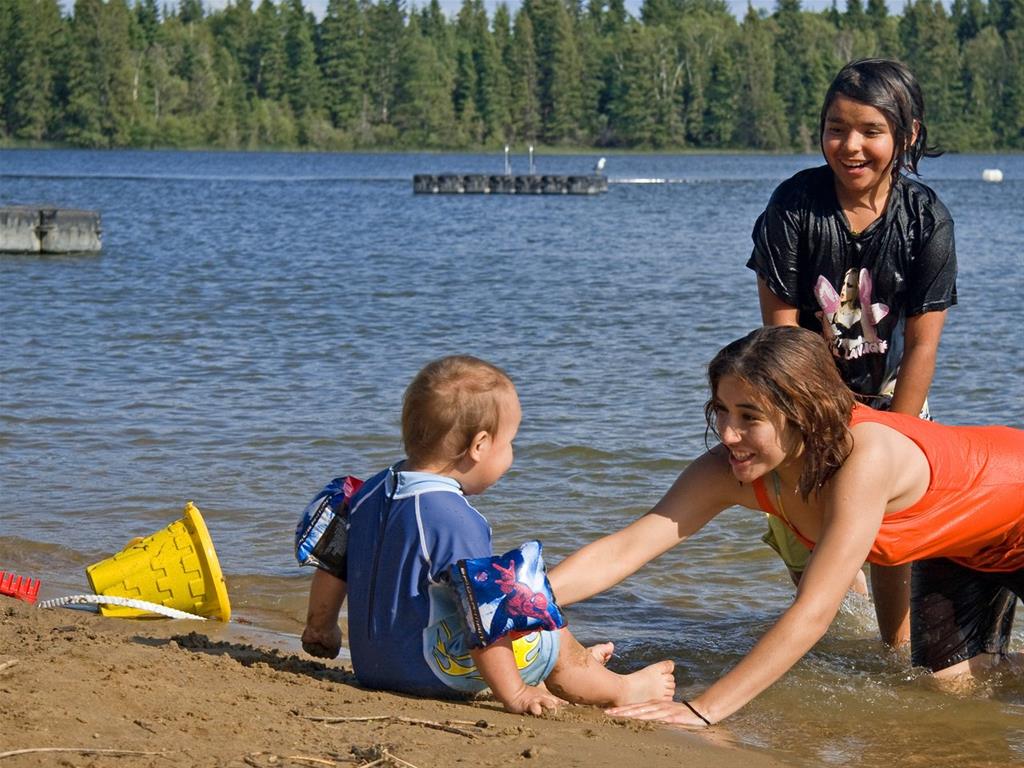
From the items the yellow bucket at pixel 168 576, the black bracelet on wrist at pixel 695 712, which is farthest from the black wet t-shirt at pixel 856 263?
the yellow bucket at pixel 168 576

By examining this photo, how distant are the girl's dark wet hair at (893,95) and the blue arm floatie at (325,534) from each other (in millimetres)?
1828

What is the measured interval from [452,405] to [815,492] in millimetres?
944

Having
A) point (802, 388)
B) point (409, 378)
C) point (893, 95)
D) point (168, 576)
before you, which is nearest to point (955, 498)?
point (802, 388)

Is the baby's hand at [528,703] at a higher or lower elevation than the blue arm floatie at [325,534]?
lower

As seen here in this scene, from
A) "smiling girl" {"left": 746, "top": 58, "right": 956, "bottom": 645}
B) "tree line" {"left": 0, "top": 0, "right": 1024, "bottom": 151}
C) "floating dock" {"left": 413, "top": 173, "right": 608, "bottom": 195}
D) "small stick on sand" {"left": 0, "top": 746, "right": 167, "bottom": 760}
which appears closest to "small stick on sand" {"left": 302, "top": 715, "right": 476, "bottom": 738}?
"small stick on sand" {"left": 0, "top": 746, "right": 167, "bottom": 760}

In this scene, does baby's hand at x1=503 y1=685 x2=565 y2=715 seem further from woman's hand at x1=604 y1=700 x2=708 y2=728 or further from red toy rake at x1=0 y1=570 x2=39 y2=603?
red toy rake at x1=0 y1=570 x2=39 y2=603

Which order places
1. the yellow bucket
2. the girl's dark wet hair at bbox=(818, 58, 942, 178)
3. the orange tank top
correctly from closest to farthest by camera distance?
the orange tank top
the girl's dark wet hair at bbox=(818, 58, 942, 178)
the yellow bucket

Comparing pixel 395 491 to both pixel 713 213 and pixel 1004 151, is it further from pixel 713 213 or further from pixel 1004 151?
pixel 1004 151

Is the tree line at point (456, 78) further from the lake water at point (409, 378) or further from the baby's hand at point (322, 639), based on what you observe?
the baby's hand at point (322, 639)

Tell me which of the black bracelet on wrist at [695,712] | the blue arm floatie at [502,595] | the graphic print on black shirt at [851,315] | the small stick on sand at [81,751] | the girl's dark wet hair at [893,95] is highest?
the girl's dark wet hair at [893,95]

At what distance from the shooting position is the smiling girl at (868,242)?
167 inches

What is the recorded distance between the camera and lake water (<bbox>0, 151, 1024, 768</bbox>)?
16.4ft

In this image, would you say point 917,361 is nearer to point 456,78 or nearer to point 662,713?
point 662,713

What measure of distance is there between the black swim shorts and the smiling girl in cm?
50
